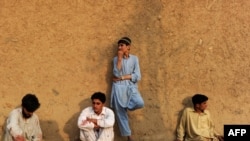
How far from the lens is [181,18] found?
6023 mm

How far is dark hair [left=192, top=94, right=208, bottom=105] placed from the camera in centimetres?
576

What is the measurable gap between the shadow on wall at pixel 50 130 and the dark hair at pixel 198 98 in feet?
6.34

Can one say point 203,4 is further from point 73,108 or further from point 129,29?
point 73,108

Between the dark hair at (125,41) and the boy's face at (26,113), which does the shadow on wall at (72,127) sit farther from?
the dark hair at (125,41)

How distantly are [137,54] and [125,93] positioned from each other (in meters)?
0.66

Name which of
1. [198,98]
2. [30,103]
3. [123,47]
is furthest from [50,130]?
[198,98]

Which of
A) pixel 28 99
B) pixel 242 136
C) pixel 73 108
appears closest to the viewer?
pixel 28 99

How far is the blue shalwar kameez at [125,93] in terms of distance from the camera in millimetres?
5602

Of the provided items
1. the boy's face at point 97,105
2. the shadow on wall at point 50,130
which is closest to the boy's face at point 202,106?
the boy's face at point 97,105

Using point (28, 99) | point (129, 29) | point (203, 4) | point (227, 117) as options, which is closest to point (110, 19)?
point (129, 29)

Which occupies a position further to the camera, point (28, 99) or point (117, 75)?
point (117, 75)

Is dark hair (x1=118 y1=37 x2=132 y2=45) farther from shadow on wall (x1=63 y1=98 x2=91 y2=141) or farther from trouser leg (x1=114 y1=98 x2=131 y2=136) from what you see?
shadow on wall (x1=63 y1=98 x2=91 y2=141)

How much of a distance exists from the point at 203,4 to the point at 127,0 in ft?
3.57

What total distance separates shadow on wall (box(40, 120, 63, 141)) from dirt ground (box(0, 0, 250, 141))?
0.05ft
